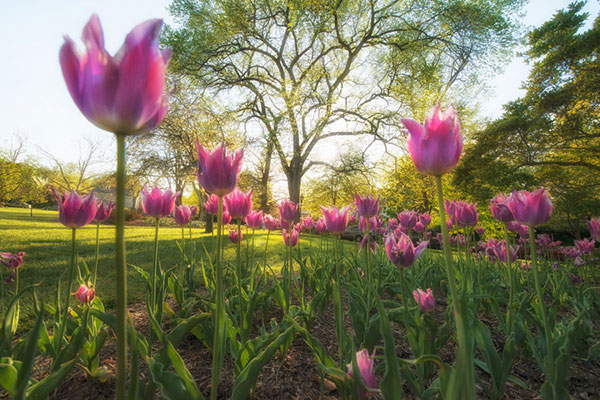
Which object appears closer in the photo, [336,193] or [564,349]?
[564,349]

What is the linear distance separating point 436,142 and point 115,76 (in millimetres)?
834

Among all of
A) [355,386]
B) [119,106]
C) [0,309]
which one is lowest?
[0,309]

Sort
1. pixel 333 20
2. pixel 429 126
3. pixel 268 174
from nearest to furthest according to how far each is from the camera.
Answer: pixel 429 126
pixel 333 20
pixel 268 174

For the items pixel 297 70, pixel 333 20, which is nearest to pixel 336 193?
pixel 297 70

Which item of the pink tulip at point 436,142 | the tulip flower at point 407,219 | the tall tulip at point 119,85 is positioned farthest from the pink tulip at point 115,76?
the tulip flower at point 407,219

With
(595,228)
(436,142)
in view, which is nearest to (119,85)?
(436,142)

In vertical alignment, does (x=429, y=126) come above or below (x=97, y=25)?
below

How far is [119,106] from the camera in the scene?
605 millimetres

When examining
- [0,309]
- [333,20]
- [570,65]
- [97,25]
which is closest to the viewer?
[97,25]

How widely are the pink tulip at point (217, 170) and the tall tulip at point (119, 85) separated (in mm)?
320

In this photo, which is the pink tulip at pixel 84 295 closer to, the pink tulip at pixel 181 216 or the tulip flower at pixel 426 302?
the pink tulip at pixel 181 216

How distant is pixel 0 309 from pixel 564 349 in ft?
11.8

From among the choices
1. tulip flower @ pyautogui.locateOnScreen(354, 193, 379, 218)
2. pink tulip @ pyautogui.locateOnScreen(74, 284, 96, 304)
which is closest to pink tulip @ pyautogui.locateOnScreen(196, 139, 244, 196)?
tulip flower @ pyautogui.locateOnScreen(354, 193, 379, 218)

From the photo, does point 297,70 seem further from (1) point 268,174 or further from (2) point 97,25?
(2) point 97,25
